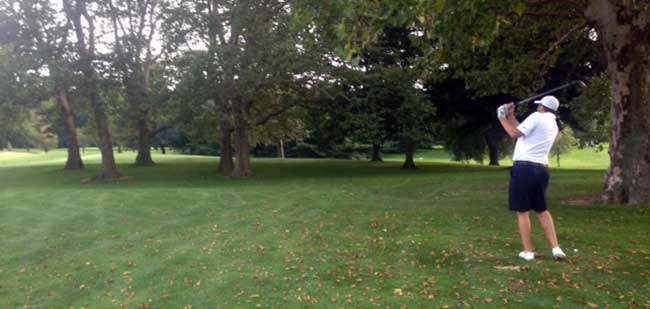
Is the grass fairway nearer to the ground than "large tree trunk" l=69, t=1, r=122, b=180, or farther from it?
nearer to the ground

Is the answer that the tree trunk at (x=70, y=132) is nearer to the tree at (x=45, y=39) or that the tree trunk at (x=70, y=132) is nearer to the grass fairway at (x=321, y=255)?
the tree at (x=45, y=39)

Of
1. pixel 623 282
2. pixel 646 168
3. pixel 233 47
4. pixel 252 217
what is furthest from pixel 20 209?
pixel 646 168

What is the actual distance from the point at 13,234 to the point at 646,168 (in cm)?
1469

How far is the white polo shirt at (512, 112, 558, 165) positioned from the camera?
239 inches

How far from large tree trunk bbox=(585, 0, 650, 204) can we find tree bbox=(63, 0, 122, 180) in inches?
913

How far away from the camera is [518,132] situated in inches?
241

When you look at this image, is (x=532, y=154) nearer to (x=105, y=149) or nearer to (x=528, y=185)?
(x=528, y=185)

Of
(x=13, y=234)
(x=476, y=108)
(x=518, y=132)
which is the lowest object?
(x=13, y=234)

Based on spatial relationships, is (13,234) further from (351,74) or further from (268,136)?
(268,136)

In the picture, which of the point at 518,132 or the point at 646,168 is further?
the point at 646,168

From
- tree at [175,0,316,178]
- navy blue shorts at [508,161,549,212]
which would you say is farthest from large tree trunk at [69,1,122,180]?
navy blue shorts at [508,161,549,212]

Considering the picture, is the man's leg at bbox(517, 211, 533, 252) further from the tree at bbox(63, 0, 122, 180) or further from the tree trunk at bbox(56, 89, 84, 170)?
the tree trunk at bbox(56, 89, 84, 170)

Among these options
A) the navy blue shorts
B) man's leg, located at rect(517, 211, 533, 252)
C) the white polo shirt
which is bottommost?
man's leg, located at rect(517, 211, 533, 252)

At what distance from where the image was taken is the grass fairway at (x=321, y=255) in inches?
226
